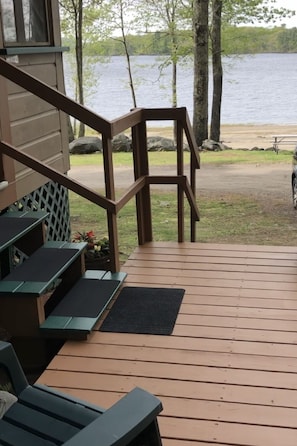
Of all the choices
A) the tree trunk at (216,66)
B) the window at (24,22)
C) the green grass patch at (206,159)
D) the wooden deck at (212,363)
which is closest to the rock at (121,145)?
the green grass patch at (206,159)

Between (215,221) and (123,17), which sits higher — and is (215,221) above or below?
below

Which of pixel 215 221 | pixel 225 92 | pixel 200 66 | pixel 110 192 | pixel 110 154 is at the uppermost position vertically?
pixel 200 66

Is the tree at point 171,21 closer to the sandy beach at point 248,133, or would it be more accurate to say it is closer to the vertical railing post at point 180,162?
the sandy beach at point 248,133

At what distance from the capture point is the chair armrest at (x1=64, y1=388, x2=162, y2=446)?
1.48m

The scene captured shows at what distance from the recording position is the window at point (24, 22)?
4.05 meters

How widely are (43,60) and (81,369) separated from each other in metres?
2.66

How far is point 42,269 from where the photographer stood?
3.21 metres

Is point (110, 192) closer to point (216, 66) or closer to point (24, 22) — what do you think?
point (24, 22)

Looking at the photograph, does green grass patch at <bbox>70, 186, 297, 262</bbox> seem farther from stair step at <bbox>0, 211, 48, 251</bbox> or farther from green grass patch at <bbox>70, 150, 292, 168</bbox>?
green grass patch at <bbox>70, 150, 292, 168</bbox>

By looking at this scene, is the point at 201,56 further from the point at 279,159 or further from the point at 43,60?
the point at 43,60

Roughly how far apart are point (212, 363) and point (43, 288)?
0.90 m

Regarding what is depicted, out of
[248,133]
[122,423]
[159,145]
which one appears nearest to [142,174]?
[122,423]

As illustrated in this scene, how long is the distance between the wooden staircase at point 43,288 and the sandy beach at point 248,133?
46.1 ft

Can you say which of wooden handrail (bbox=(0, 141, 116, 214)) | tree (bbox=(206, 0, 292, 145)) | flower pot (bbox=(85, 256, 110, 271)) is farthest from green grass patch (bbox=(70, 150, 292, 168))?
wooden handrail (bbox=(0, 141, 116, 214))
